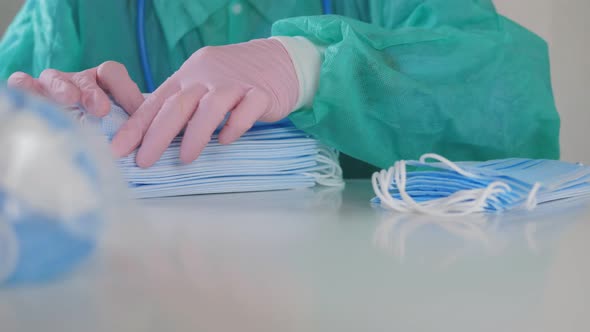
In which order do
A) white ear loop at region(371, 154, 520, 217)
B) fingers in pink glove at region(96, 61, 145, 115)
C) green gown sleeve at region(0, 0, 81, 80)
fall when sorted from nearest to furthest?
white ear loop at region(371, 154, 520, 217) < fingers in pink glove at region(96, 61, 145, 115) < green gown sleeve at region(0, 0, 81, 80)

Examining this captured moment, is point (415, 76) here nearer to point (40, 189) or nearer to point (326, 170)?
point (326, 170)

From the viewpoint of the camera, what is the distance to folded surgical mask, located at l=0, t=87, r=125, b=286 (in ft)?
0.68

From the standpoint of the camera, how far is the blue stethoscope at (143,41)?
35.4 inches

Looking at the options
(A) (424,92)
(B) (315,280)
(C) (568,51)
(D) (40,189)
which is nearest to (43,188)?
(D) (40,189)

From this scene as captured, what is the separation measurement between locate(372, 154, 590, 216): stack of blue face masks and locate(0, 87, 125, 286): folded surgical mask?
34 centimetres

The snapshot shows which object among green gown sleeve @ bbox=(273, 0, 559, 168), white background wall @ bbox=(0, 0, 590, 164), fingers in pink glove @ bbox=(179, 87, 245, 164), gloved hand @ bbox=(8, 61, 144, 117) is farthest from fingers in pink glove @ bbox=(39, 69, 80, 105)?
white background wall @ bbox=(0, 0, 590, 164)

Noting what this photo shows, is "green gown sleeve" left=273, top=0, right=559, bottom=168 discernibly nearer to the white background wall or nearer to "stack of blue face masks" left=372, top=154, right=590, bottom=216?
"stack of blue face masks" left=372, top=154, right=590, bottom=216

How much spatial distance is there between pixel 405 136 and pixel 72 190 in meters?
0.53

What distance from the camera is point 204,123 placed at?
0.59m

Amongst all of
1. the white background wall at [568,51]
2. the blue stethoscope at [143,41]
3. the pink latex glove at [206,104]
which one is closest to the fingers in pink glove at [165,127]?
the pink latex glove at [206,104]

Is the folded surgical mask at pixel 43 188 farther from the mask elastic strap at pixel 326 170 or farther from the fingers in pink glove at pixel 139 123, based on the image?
the mask elastic strap at pixel 326 170

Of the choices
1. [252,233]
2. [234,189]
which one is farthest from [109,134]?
[252,233]

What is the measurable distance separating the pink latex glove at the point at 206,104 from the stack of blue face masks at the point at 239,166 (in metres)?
0.02

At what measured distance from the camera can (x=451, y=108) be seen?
690 mm
